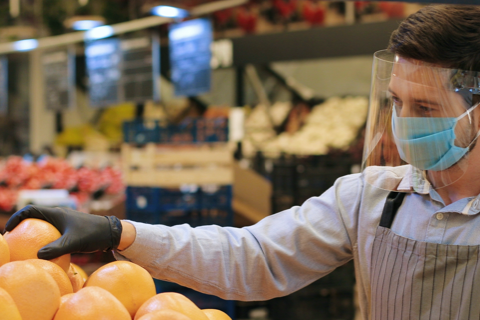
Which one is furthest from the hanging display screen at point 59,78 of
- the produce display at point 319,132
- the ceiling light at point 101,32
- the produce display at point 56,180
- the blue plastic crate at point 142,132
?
the blue plastic crate at point 142,132

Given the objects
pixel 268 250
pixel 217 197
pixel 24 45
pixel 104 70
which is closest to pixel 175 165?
pixel 217 197

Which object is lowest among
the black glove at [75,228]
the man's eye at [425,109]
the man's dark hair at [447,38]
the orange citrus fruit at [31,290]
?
the orange citrus fruit at [31,290]

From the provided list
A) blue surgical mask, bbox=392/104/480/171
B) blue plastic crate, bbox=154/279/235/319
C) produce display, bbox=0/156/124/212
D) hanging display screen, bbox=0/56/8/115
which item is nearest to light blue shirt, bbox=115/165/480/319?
blue surgical mask, bbox=392/104/480/171

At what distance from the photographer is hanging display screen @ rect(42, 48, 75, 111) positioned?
770cm

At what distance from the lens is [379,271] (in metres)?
1.34

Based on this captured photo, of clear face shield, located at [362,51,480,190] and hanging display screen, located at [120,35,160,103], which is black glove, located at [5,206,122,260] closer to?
clear face shield, located at [362,51,480,190]

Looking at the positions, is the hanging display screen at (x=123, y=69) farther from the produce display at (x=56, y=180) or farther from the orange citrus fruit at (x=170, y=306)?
the orange citrus fruit at (x=170, y=306)

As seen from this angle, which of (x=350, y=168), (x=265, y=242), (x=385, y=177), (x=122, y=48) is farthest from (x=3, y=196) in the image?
(x=385, y=177)

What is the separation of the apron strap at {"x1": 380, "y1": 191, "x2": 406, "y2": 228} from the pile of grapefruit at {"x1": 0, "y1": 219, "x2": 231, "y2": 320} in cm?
51

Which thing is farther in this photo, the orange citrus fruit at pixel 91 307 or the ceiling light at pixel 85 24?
the ceiling light at pixel 85 24

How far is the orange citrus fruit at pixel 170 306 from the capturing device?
1043mm

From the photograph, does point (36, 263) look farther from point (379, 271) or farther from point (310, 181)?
point (310, 181)

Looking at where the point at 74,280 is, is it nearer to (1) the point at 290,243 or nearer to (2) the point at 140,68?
(1) the point at 290,243

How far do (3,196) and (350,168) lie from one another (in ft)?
10.9
